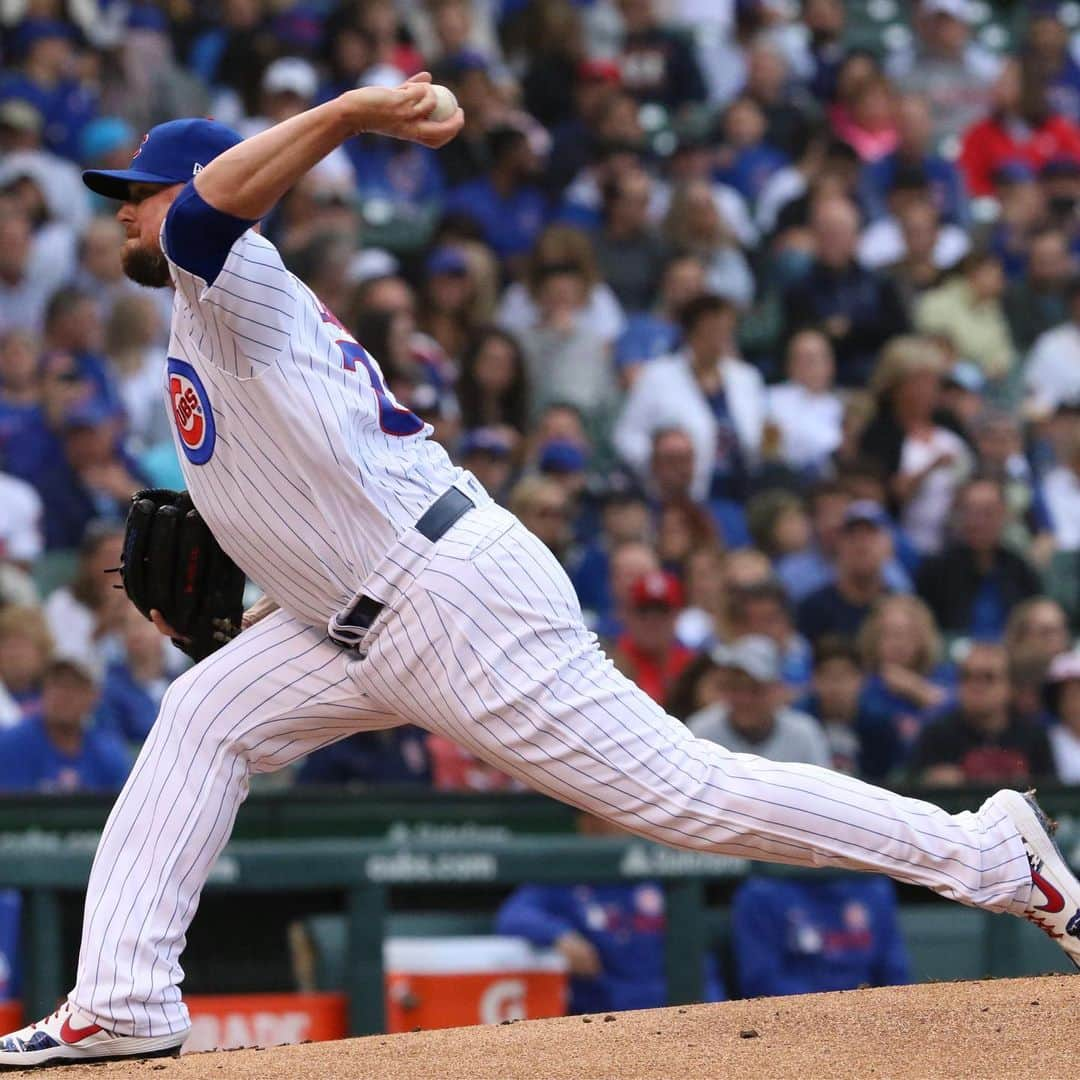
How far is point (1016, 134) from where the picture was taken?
37.3ft

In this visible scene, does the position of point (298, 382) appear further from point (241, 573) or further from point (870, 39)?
point (870, 39)

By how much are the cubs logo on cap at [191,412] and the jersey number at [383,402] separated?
257mm

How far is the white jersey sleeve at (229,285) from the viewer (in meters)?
3.42

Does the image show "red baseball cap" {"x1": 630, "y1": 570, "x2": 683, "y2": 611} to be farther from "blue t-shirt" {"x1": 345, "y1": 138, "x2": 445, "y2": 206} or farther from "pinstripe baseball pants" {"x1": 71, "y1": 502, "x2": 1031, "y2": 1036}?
"blue t-shirt" {"x1": 345, "y1": 138, "x2": 445, "y2": 206}

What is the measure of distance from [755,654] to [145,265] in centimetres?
398

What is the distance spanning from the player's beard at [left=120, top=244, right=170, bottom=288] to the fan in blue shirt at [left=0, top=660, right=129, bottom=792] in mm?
2836

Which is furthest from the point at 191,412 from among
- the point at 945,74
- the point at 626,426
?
the point at 945,74

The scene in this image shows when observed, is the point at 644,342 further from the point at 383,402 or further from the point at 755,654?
the point at 383,402

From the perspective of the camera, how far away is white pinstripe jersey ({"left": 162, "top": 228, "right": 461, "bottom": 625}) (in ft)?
11.7

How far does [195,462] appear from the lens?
3.67 metres

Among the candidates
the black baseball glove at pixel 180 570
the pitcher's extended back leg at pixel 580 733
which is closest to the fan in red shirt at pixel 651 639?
the black baseball glove at pixel 180 570

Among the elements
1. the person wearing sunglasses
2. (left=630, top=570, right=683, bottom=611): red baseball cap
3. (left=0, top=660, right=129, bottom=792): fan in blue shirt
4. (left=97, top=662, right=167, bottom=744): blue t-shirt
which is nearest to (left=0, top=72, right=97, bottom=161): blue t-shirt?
(left=97, top=662, right=167, bottom=744): blue t-shirt

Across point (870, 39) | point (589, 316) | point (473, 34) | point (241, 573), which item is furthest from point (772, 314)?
point (241, 573)

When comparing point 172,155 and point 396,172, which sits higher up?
point 396,172
